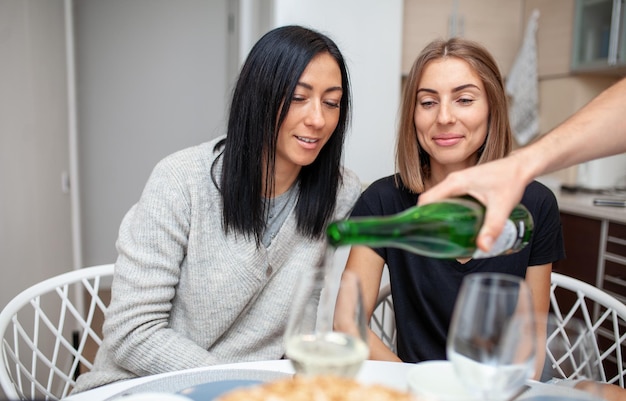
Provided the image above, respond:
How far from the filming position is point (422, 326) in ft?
3.99

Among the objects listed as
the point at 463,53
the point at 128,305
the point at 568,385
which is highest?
the point at 463,53

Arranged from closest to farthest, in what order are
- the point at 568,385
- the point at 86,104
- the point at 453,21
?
the point at 568,385 → the point at 453,21 → the point at 86,104

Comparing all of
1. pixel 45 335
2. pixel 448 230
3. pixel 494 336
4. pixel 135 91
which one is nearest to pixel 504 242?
pixel 448 230

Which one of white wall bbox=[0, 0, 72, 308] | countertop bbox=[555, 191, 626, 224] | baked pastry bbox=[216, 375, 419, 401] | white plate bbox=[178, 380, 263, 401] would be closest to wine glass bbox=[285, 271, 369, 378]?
baked pastry bbox=[216, 375, 419, 401]

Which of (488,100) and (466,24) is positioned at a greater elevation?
(466,24)

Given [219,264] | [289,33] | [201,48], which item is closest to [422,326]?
[219,264]

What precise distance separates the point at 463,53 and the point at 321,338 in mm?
873

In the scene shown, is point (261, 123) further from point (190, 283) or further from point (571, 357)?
point (571, 357)

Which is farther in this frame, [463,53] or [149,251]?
[463,53]

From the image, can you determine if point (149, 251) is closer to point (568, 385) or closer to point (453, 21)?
point (568, 385)

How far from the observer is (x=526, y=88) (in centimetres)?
302

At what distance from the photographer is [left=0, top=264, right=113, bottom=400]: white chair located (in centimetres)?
101

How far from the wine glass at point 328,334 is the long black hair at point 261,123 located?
1.93 ft

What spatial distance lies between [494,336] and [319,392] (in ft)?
0.60
